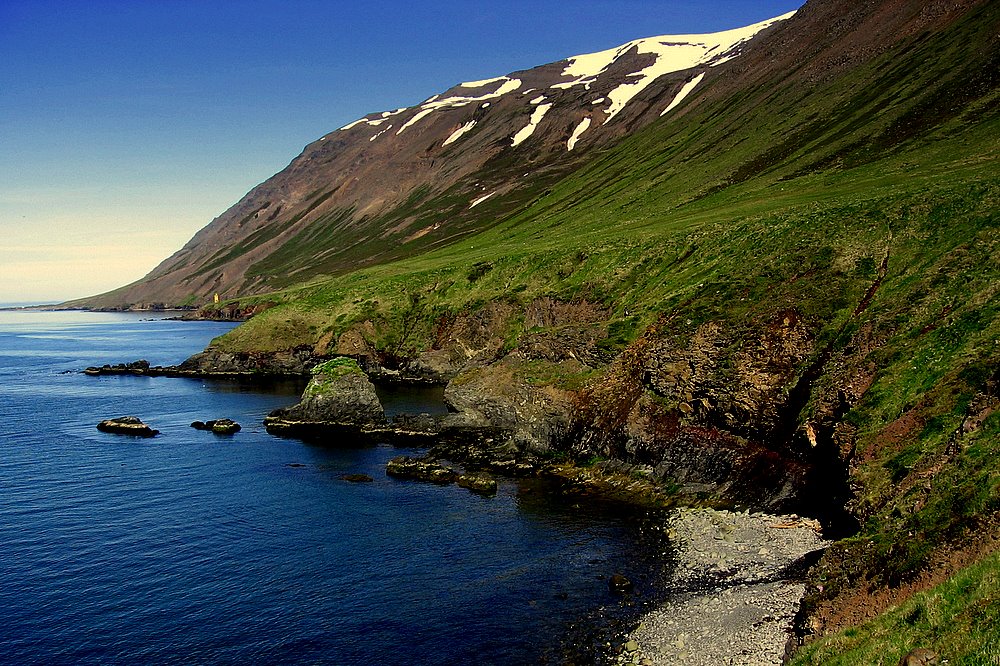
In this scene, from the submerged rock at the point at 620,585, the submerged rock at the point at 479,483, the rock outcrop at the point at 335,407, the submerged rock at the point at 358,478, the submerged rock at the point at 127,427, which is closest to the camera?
the submerged rock at the point at 620,585

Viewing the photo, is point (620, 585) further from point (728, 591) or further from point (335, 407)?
point (335, 407)

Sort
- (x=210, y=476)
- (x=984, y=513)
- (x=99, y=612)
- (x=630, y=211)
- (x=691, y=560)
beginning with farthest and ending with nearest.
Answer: (x=630, y=211)
(x=210, y=476)
(x=691, y=560)
(x=99, y=612)
(x=984, y=513)

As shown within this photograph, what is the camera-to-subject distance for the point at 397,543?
47.4 m

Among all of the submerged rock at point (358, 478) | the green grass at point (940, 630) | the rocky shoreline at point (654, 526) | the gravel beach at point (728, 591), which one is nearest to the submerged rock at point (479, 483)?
the rocky shoreline at point (654, 526)

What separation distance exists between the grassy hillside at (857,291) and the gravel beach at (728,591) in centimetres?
372

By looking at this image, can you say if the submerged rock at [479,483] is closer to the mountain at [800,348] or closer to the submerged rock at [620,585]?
the mountain at [800,348]

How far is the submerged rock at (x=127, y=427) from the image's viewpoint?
80.8 metres

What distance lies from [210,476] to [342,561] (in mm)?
25244

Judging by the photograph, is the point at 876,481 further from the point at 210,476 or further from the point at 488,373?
the point at 210,476

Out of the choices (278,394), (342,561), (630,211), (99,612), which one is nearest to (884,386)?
(342,561)

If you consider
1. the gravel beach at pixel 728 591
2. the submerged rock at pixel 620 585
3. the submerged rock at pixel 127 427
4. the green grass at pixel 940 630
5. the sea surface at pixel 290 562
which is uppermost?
the submerged rock at pixel 127 427

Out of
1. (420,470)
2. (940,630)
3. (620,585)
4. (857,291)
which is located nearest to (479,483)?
(420,470)

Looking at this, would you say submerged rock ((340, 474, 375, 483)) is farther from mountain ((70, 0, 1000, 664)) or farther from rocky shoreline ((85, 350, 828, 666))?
mountain ((70, 0, 1000, 664))

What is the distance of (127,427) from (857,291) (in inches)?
3109
